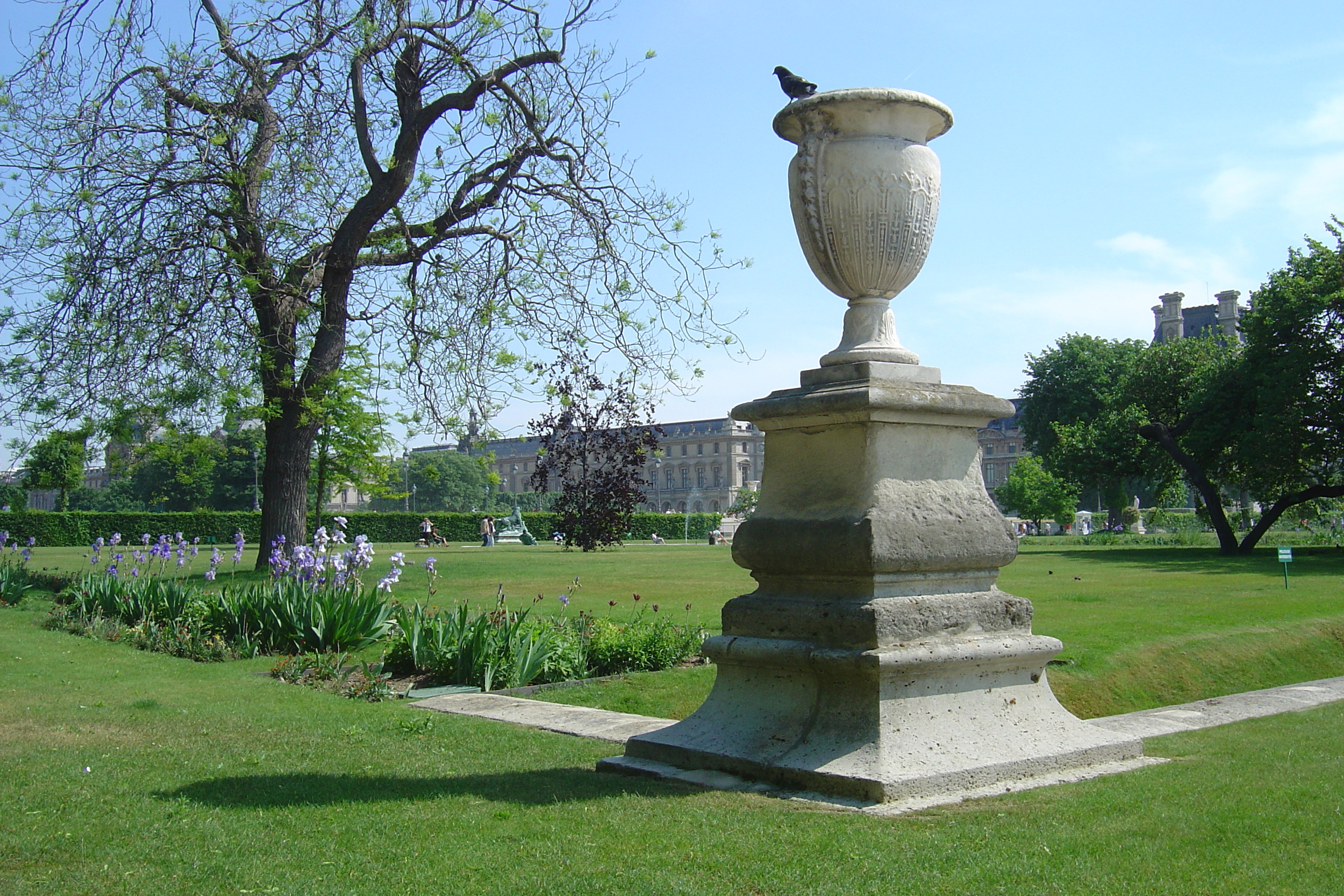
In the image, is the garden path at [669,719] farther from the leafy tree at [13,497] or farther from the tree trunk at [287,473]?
the leafy tree at [13,497]

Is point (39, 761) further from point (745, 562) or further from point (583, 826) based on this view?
point (745, 562)

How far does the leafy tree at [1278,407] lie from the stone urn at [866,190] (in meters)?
27.2

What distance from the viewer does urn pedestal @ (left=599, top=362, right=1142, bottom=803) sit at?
4.72 meters

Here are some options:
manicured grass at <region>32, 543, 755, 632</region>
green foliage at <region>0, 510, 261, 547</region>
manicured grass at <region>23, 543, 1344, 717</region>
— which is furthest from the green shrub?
green foliage at <region>0, 510, 261, 547</region>

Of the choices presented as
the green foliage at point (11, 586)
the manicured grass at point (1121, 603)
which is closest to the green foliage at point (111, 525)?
the manicured grass at point (1121, 603)

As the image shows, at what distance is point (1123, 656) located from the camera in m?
10.2

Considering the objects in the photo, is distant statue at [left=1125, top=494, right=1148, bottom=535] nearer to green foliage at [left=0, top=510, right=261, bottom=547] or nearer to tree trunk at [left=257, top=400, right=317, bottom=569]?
green foliage at [left=0, top=510, right=261, bottom=547]

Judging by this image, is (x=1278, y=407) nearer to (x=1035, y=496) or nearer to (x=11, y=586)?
(x=11, y=586)

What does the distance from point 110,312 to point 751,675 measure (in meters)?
12.1

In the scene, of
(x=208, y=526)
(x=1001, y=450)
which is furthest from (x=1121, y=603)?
(x=1001, y=450)

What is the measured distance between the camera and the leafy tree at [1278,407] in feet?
93.9

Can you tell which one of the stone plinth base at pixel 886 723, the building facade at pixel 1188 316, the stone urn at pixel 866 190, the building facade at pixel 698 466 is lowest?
the stone plinth base at pixel 886 723

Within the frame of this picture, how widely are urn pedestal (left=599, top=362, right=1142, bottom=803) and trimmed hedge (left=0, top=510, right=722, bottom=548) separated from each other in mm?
33971

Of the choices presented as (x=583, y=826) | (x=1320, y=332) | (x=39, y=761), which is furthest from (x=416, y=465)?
(x=1320, y=332)
